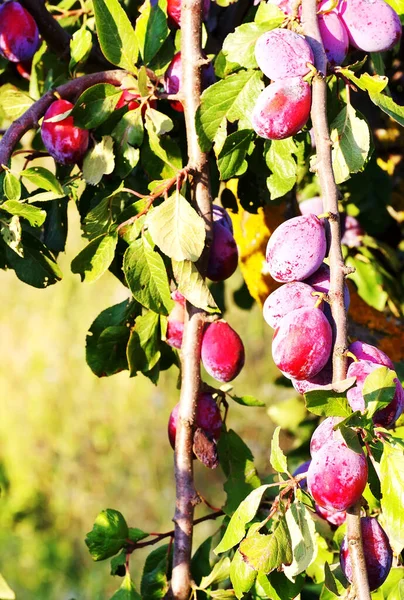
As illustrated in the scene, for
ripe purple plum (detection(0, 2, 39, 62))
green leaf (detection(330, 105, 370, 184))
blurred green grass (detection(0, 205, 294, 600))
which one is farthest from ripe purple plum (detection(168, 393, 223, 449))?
blurred green grass (detection(0, 205, 294, 600))

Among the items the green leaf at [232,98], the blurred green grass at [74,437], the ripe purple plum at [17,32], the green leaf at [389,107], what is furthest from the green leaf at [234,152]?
the blurred green grass at [74,437]

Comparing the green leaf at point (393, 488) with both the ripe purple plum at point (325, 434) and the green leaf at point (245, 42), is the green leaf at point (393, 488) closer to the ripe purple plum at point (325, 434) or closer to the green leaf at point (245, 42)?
the ripe purple plum at point (325, 434)

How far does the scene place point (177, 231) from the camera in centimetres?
64

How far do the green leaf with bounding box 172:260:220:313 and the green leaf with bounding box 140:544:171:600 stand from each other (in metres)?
0.25

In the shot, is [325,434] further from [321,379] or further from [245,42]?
[245,42]

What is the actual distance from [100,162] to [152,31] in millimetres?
129

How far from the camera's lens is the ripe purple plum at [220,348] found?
72 centimetres

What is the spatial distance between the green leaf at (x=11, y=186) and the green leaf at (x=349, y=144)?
26 centimetres

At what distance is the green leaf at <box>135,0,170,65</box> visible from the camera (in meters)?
0.72

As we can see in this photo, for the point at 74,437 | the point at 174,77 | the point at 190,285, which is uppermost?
the point at 174,77

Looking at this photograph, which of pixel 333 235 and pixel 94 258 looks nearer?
pixel 333 235

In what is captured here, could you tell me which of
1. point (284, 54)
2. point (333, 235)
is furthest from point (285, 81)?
point (333, 235)

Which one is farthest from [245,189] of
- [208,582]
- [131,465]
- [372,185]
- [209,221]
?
[131,465]

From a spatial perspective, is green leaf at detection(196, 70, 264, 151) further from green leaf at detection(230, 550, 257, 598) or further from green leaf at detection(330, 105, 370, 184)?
green leaf at detection(230, 550, 257, 598)
